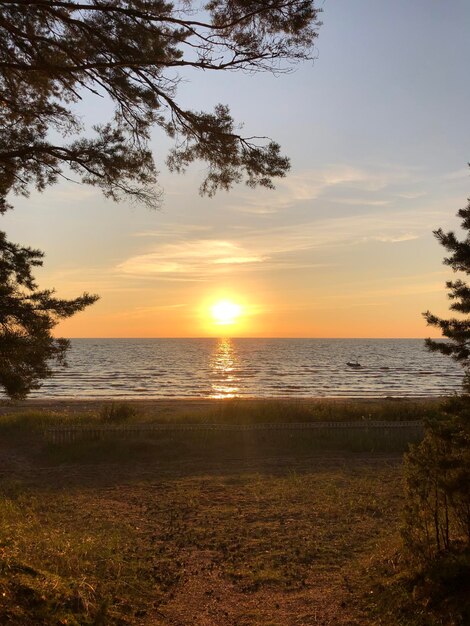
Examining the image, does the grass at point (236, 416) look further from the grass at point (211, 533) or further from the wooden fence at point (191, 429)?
the grass at point (211, 533)

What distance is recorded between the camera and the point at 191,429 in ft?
53.6

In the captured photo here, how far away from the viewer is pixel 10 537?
6.91 meters

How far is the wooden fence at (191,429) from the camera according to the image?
15820 millimetres

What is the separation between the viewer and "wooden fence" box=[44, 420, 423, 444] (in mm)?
15820

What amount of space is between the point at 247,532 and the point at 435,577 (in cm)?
379

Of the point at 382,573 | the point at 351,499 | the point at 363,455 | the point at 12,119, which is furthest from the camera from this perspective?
the point at 363,455

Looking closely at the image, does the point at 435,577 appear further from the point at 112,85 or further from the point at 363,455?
the point at 363,455

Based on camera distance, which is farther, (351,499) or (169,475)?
(169,475)

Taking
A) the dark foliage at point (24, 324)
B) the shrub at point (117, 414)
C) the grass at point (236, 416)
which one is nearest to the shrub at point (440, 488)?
the dark foliage at point (24, 324)

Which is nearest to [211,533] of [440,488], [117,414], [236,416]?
[440,488]

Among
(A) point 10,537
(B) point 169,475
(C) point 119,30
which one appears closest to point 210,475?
(B) point 169,475

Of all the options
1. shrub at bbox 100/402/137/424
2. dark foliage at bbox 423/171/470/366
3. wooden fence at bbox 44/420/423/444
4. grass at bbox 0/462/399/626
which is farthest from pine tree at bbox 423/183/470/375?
shrub at bbox 100/402/137/424

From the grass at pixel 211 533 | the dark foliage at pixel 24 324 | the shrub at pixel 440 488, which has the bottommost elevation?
the grass at pixel 211 533

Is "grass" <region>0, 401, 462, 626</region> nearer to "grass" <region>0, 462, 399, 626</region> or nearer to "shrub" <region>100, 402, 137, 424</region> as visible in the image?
"grass" <region>0, 462, 399, 626</region>
